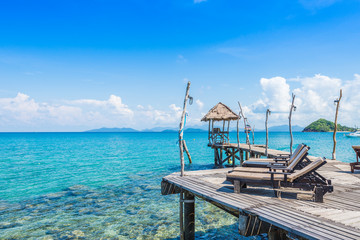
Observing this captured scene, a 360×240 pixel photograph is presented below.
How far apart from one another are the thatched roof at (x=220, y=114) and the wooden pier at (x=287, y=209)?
48.4 feet

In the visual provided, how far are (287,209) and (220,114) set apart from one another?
18.1m

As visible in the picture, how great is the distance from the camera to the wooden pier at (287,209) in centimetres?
394

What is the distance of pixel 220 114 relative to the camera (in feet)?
74.7

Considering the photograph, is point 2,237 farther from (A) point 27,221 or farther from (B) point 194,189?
(B) point 194,189

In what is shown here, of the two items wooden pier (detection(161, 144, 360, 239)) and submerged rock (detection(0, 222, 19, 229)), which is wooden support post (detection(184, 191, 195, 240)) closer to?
wooden pier (detection(161, 144, 360, 239))

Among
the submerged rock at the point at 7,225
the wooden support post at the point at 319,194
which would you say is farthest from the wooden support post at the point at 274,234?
the submerged rock at the point at 7,225

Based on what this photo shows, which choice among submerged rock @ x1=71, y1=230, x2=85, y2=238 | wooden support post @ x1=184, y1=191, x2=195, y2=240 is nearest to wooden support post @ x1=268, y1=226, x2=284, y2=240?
wooden support post @ x1=184, y1=191, x2=195, y2=240

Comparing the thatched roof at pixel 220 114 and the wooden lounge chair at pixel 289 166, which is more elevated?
the thatched roof at pixel 220 114

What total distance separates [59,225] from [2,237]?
1.97 m

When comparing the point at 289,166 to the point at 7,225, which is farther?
the point at 7,225

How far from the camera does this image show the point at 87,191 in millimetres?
16031

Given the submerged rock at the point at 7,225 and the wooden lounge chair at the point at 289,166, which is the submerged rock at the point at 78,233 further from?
the wooden lounge chair at the point at 289,166

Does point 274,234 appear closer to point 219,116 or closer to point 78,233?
point 78,233

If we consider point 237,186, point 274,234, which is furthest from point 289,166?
point 274,234
